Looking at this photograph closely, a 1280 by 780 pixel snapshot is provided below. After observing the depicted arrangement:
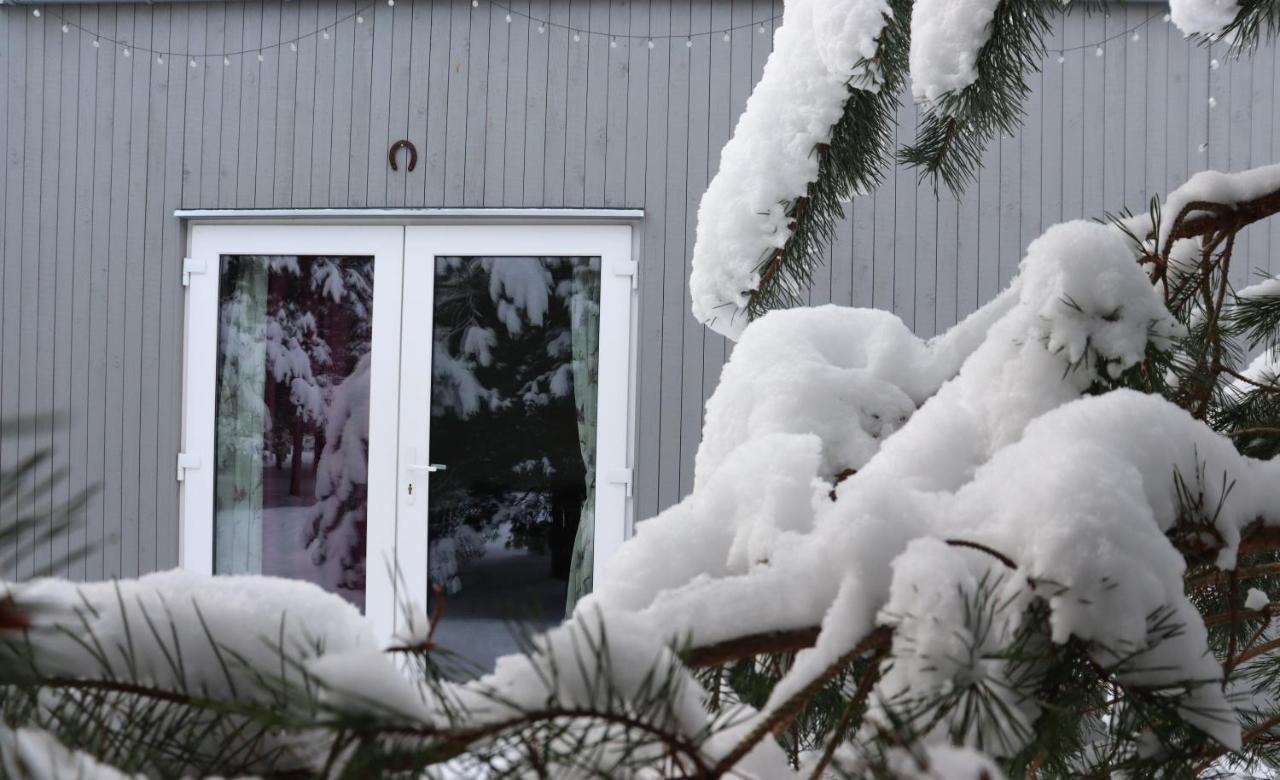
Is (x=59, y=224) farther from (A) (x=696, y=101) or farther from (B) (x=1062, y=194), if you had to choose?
(B) (x=1062, y=194)

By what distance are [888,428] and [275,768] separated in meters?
0.62

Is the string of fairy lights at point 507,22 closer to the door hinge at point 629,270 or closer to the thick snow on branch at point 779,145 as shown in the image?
the door hinge at point 629,270

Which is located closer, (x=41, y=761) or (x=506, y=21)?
(x=41, y=761)

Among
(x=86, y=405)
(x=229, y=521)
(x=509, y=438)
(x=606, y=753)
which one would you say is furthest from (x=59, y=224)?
(x=606, y=753)

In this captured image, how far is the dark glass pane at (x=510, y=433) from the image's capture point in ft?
13.1

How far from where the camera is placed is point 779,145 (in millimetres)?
1170

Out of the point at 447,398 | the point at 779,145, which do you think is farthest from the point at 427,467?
the point at 779,145

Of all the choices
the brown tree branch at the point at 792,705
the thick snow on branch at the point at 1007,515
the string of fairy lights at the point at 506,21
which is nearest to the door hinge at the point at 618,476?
the string of fairy lights at the point at 506,21

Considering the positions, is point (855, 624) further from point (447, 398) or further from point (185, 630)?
point (447, 398)

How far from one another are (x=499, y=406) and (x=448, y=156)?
3.08ft

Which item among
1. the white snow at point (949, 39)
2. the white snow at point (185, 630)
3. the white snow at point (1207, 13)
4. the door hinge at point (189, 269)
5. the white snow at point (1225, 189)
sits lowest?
the white snow at point (185, 630)

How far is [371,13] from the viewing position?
158 inches

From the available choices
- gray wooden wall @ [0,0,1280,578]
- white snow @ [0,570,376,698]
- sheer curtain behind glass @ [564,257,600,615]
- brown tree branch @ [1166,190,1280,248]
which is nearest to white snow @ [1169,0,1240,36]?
brown tree branch @ [1166,190,1280,248]

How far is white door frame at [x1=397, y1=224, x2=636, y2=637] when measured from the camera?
3947 mm
